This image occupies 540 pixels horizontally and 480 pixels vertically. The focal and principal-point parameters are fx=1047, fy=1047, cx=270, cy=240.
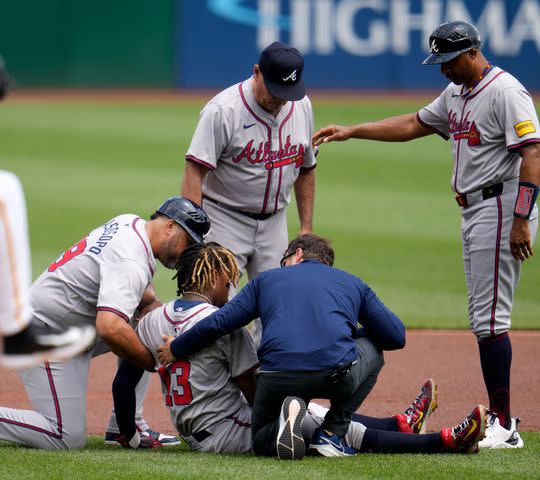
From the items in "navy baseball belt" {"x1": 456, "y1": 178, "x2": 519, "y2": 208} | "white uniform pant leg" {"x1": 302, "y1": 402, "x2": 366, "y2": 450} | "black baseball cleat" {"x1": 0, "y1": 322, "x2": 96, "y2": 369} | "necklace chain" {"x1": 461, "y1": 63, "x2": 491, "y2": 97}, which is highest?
"necklace chain" {"x1": 461, "y1": 63, "x2": 491, "y2": 97}

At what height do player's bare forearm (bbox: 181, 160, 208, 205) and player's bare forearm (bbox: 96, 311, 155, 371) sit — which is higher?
player's bare forearm (bbox: 181, 160, 208, 205)

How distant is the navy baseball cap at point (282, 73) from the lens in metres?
5.52

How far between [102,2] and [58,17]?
916 mm

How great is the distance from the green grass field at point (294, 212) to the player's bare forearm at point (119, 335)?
46 cm

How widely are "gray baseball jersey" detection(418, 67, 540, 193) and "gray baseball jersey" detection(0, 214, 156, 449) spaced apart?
1.75m

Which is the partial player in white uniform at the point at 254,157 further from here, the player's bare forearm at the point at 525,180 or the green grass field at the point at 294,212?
the green grass field at the point at 294,212

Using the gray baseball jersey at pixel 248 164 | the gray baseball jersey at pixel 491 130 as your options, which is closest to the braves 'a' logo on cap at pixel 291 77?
the gray baseball jersey at pixel 248 164

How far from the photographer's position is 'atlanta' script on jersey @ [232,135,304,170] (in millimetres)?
5805

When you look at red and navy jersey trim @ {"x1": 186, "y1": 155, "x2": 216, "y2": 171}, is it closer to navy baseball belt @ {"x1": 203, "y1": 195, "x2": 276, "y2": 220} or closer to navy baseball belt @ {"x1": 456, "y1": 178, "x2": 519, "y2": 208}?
navy baseball belt @ {"x1": 203, "y1": 195, "x2": 276, "y2": 220}

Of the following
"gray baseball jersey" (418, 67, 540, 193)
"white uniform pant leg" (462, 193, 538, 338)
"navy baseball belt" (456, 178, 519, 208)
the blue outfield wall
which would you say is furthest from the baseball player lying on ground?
the blue outfield wall

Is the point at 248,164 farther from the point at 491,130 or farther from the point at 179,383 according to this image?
the point at 179,383

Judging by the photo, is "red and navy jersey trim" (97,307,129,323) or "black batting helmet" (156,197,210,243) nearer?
"red and navy jersey trim" (97,307,129,323)

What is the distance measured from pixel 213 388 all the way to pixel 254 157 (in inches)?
62.8

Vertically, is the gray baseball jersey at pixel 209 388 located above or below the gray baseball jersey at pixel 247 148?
below
